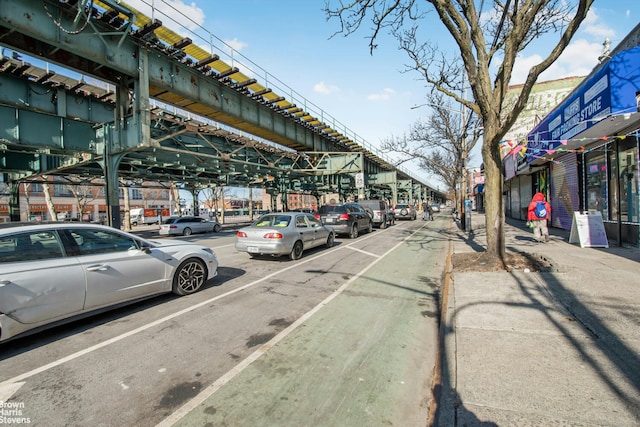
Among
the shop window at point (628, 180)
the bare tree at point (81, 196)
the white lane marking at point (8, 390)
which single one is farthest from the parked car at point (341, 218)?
the bare tree at point (81, 196)

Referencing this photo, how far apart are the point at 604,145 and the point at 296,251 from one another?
1122 centimetres

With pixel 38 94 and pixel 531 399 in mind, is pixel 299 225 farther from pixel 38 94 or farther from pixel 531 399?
pixel 38 94

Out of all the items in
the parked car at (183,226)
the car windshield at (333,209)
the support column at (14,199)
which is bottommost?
the parked car at (183,226)

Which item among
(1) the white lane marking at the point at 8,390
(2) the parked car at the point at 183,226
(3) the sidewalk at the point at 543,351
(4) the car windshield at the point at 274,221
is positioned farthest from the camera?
(2) the parked car at the point at 183,226

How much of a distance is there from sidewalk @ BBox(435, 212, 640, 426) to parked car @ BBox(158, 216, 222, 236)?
20508mm

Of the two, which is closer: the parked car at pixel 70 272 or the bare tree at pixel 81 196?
the parked car at pixel 70 272

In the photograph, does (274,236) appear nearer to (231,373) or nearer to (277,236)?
(277,236)

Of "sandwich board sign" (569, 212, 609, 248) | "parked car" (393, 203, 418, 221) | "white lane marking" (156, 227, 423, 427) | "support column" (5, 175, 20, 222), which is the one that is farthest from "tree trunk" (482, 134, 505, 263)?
"support column" (5, 175, 20, 222)

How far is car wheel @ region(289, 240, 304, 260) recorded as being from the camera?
29.8 feet

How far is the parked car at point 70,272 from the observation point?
141 inches

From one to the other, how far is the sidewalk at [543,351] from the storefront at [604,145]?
14.1 feet

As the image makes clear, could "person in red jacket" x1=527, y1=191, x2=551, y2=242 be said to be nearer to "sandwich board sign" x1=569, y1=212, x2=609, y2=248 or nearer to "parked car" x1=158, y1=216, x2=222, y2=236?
"sandwich board sign" x1=569, y1=212, x2=609, y2=248

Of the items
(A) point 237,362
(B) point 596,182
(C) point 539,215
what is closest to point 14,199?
(A) point 237,362

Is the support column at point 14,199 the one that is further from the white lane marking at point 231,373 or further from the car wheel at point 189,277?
the white lane marking at point 231,373
